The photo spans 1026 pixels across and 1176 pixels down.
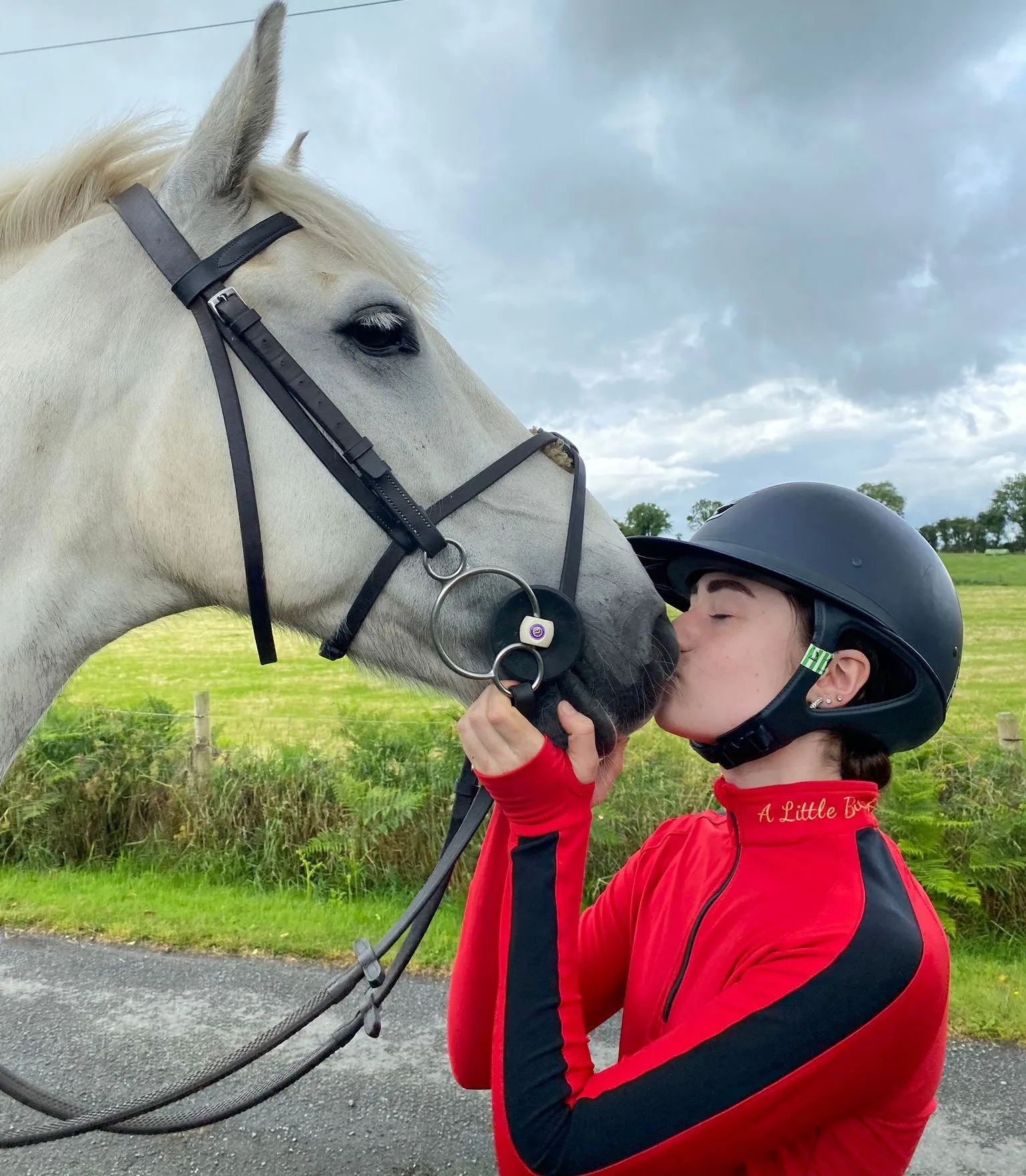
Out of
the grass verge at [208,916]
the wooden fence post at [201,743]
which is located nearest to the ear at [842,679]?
the grass verge at [208,916]

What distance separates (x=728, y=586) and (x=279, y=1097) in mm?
3180

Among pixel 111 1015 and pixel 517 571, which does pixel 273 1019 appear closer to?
pixel 111 1015

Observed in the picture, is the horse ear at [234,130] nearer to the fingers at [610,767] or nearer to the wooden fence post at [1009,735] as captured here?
the fingers at [610,767]

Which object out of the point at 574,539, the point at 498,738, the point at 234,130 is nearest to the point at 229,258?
the point at 234,130

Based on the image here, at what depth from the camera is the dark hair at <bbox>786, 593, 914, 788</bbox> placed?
1.77 m

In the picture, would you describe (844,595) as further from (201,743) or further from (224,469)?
(201,743)

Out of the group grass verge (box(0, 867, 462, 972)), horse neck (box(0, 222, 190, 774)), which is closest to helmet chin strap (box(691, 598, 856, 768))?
horse neck (box(0, 222, 190, 774))

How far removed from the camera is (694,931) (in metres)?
1.61

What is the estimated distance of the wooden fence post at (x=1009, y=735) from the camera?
607 centimetres

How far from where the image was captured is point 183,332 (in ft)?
5.62

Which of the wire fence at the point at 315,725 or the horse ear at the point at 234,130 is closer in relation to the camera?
the horse ear at the point at 234,130

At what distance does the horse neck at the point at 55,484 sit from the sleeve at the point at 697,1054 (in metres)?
1.09

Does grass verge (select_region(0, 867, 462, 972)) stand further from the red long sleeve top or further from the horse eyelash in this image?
the horse eyelash

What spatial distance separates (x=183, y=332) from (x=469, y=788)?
1.22m
